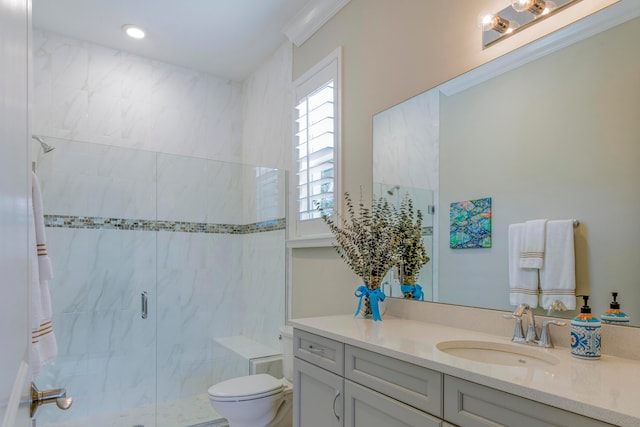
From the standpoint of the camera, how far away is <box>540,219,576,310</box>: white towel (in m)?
1.39

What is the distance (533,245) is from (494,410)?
2.20 ft

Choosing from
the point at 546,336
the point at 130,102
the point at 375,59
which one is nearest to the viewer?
the point at 546,336

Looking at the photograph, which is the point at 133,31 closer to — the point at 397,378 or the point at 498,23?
the point at 498,23

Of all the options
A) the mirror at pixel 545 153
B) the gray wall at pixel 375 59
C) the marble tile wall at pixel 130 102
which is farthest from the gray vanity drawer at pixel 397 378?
the marble tile wall at pixel 130 102

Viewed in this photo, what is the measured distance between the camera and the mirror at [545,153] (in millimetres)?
1288

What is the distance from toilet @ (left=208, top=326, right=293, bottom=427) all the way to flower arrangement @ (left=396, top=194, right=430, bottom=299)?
0.97m

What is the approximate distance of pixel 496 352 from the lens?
146 cm

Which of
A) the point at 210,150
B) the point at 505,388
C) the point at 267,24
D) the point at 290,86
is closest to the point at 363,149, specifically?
the point at 290,86

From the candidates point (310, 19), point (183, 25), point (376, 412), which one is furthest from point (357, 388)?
point (183, 25)

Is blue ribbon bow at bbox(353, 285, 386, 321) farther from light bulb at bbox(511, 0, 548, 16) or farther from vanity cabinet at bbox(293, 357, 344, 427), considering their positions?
light bulb at bbox(511, 0, 548, 16)

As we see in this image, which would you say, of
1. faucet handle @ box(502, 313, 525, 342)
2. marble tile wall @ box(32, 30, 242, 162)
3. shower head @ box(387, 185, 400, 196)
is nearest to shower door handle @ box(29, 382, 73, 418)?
faucet handle @ box(502, 313, 525, 342)

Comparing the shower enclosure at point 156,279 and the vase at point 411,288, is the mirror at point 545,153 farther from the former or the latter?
the shower enclosure at point 156,279

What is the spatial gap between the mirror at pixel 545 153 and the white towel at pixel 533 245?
0.12 feet

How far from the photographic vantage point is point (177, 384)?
3.09m
